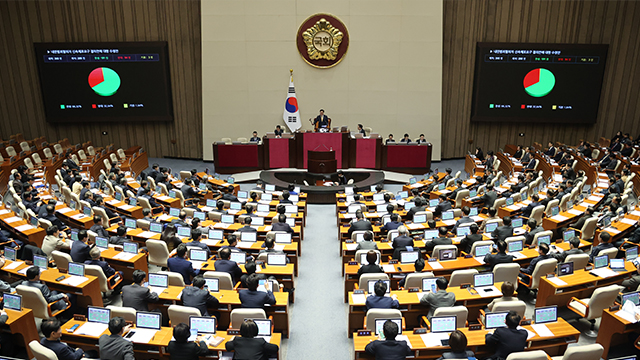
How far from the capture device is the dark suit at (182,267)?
24.2 ft

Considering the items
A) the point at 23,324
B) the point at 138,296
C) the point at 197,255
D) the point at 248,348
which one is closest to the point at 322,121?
the point at 197,255

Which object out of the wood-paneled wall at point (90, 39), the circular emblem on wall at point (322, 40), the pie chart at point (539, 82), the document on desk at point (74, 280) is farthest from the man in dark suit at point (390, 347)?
the pie chart at point (539, 82)

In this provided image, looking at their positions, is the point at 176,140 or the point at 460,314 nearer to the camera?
the point at 460,314

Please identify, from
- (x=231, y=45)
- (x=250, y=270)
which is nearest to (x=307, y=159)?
(x=231, y=45)

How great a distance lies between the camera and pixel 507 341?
5215mm

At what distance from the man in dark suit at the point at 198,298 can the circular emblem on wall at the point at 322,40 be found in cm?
1444

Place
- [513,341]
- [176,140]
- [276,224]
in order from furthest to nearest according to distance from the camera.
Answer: [176,140]
[276,224]
[513,341]

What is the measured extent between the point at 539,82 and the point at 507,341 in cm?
1716

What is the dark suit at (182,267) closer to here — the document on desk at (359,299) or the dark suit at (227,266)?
the dark suit at (227,266)

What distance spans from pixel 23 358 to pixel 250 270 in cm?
353

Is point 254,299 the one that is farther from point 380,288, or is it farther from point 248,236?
point 248,236

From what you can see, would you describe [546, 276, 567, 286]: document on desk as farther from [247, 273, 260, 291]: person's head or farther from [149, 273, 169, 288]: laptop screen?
[149, 273, 169, 288]: laptop screen

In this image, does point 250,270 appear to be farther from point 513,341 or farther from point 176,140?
point 176,140

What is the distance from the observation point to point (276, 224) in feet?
31.4
